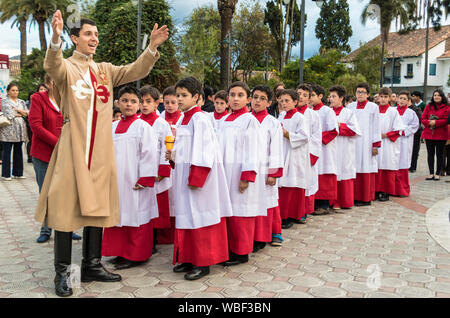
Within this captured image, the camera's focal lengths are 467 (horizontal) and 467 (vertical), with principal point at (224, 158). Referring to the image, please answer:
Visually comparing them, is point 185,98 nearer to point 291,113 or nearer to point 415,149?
point 291,113

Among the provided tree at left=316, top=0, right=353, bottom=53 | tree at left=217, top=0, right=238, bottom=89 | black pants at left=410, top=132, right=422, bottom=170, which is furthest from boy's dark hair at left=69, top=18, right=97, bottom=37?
tree at left=316, top=0, right=353, bottom=53

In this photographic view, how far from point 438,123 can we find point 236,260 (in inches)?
341

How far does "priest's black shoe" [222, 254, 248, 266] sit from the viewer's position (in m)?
5.26

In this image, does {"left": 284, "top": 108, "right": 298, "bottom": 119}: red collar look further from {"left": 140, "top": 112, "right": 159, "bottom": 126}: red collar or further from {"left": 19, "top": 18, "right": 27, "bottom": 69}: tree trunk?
{"left": 19, "top": 18, "right": 27, "bottom": 69}: tree trunk

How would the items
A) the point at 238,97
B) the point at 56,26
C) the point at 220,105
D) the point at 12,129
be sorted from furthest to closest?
1. the point at 12,129
2. the point at 220,105
3. the point at 238,97
4. the point at 56,26

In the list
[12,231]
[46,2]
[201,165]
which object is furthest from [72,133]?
[46,2]

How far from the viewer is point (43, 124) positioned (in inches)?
239

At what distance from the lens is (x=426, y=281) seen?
4699 millimetres

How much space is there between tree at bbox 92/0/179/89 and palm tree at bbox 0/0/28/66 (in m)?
19.9

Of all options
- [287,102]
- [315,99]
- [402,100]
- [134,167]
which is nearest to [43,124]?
[134,167]

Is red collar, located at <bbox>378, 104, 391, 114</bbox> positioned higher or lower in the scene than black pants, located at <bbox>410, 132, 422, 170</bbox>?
higher

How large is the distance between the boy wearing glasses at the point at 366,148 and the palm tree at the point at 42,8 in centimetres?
3373

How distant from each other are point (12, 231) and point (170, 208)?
244 centimetres

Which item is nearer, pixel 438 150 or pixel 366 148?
pixel 366 148
